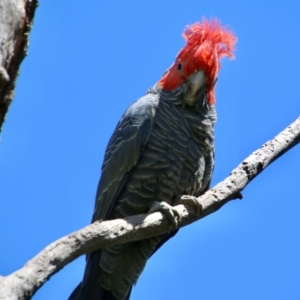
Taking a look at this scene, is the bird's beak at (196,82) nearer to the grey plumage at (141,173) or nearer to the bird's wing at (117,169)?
the grey plumage at (141,173)

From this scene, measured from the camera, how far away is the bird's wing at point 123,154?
5684 mm

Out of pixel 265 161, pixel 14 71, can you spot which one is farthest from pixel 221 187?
pixel 14 71


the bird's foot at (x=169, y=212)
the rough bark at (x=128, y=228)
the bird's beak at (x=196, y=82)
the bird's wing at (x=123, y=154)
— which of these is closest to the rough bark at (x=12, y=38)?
the rough bark at (x=128, y=228)

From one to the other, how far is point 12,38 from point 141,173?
119 inches

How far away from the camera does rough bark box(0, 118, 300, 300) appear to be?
3398 millimetres

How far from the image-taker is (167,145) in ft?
18.7

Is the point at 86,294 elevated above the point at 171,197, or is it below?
below

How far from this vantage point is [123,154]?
573 cm

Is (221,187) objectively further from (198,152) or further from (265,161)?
(198,152)

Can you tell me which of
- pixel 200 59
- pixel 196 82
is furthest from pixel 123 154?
pixel 200 59

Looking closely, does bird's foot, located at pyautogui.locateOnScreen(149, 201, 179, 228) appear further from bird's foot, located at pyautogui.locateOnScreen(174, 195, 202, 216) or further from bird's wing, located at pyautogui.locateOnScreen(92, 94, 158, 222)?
bird's wing, located at pyautogui.locateOnScreen(92, 94, 158, 222)

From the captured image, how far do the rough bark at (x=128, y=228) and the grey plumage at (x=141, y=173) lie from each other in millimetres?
529

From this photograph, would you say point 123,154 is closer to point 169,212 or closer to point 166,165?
point 166,165

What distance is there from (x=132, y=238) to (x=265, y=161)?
1.43 meters
